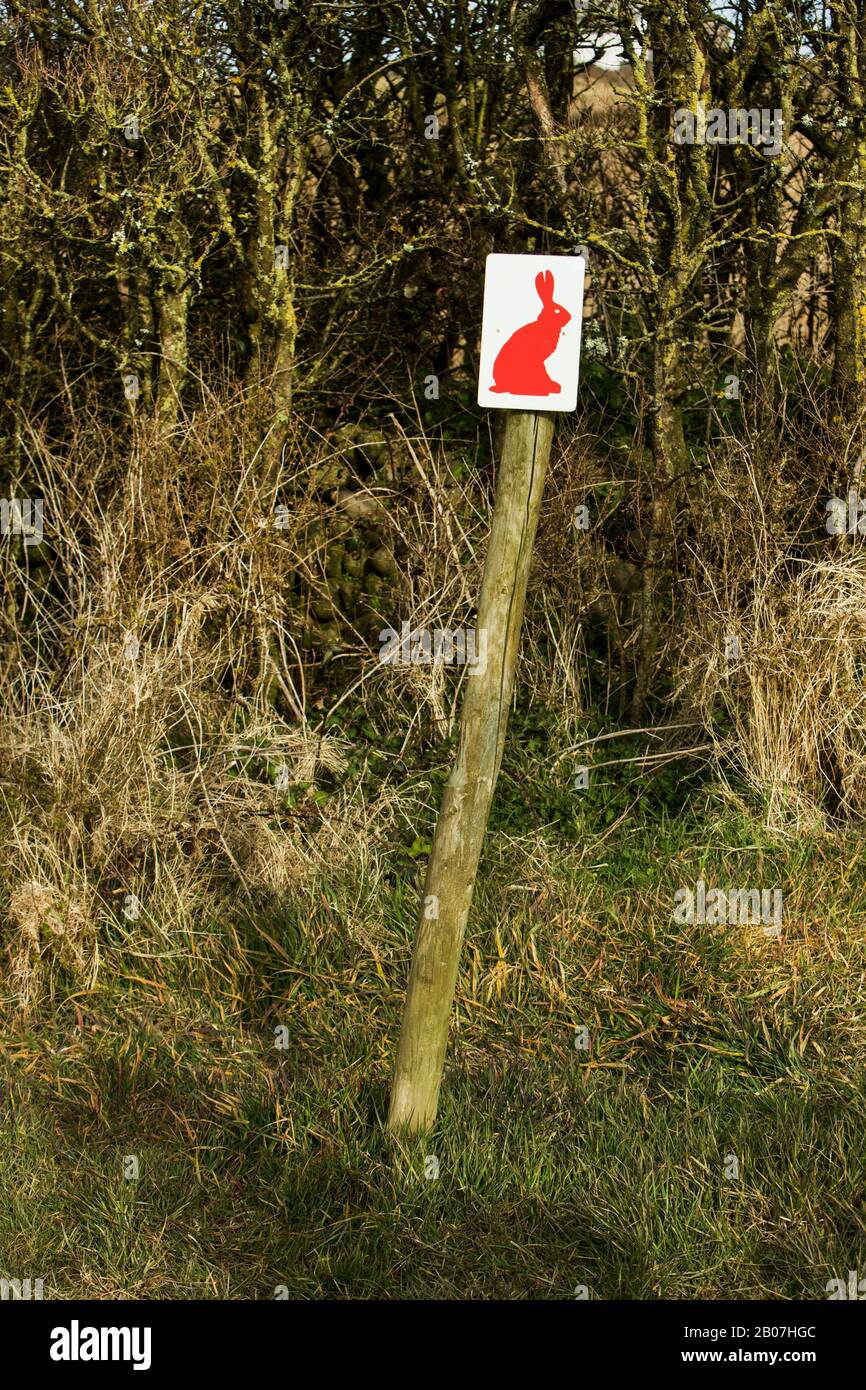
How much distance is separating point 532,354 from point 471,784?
46.3 inches

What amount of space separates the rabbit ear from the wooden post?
30 cm

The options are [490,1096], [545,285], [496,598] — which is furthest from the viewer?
[490,1096]

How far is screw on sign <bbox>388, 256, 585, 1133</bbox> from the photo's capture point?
3453mm

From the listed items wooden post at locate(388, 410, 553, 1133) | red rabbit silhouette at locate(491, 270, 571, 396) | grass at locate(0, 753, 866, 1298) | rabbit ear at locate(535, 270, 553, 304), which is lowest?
grass at locate(0, 753, 866, 1298)

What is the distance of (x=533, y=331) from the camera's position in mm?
3461

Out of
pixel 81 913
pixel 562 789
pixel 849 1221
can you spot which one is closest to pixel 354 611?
pixel 562 789

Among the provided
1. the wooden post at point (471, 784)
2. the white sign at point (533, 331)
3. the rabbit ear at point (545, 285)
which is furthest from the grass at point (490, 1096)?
the rabbit ear at point (545, 285)

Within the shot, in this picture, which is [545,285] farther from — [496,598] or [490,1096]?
[490,1096]

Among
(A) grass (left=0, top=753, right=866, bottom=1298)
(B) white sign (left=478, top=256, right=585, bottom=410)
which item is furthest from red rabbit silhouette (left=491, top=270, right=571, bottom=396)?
(A) grass (left=0, top=753, right=866, bottom=1298)

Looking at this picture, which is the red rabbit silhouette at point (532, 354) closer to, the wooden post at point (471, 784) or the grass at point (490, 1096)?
the wooden post at point (471, 784)

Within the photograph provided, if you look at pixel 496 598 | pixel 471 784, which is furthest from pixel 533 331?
pixel 471 784

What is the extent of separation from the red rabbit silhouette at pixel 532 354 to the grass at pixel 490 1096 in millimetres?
2000

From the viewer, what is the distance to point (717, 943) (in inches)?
175

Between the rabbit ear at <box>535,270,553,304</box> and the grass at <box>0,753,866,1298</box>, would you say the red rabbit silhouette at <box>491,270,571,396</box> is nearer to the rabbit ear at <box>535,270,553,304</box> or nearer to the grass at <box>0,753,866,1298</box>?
the rabbit ear at <box>535,270,553,304</box>
